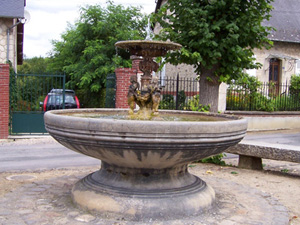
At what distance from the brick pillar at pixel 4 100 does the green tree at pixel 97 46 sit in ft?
30.4

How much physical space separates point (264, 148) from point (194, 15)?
3.81 metres

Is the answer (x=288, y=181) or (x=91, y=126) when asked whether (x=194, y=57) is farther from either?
(x=91, y=126)

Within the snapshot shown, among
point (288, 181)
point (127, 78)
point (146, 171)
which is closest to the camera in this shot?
point (146, 171)

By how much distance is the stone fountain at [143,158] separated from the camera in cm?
352

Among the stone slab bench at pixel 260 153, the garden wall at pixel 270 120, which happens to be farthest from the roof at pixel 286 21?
the stone slab bench at pixel 260 153

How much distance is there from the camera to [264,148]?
22.6 feet

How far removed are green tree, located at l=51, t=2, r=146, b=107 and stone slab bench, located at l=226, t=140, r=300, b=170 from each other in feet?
47.5

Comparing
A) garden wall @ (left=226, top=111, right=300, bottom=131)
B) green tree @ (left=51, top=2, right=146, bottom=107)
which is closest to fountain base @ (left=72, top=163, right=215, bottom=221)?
garden wall @ (left=226, top=111, right=300, bottom=131)

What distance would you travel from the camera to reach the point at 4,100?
1171 cm

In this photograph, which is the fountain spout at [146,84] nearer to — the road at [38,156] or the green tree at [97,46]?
the road at [38,156]

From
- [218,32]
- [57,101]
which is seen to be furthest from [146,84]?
[57,101]

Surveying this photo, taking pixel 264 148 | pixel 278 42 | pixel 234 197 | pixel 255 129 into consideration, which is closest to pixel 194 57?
pixel 264 148

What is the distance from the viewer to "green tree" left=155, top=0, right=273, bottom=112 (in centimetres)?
879

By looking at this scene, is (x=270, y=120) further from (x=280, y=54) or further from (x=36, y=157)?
(x=36, y=157)
